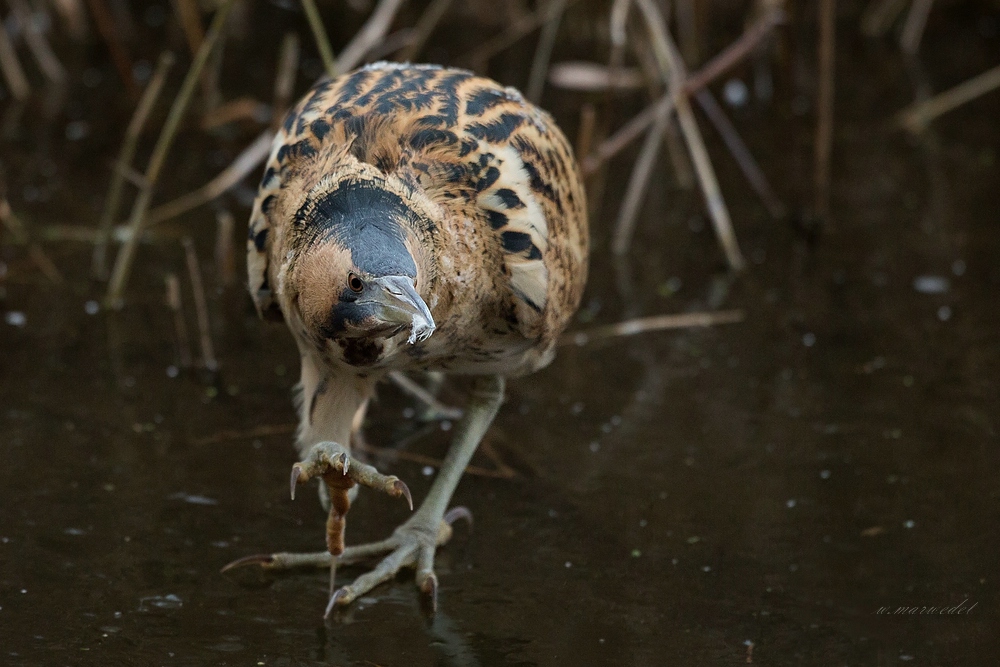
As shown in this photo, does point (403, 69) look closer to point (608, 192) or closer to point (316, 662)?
point (316, 662)

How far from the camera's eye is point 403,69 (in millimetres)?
4590

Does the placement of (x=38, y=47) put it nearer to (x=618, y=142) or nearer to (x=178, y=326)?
(x=178, y=326)

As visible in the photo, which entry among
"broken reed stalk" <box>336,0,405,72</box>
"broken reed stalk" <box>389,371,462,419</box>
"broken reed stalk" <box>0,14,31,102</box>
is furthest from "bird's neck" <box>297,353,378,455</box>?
"broken reed stalk" <box>0,14,31,102</box>

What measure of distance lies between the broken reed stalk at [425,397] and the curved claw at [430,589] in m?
1.22

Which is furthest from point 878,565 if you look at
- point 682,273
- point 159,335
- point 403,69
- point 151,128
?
point 151,128

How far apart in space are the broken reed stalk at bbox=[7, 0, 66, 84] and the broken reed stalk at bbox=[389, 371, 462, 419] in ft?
15.1

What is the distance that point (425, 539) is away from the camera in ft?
14.3

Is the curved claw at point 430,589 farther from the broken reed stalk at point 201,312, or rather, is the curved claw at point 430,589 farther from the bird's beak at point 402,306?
the broken reed stalk at point 201,312

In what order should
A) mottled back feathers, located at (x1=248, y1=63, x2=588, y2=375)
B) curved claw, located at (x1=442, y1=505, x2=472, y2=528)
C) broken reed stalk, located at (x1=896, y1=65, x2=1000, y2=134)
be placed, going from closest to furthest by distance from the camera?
mottled back feathers, located at (x1=248, y1=63, x2=588, y2=375), curved claw, located at (x1=442, y1=505, x2=472, y2=528), broken reed stalk, located at (x1=896, y1=65, x2=1000, y2=134)

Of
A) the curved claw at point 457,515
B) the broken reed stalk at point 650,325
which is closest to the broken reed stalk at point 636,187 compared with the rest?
the broken reed stalk at point 650,325

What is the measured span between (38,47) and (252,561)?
236 inches

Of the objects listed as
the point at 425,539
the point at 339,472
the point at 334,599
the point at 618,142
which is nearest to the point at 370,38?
the point at 618,142
